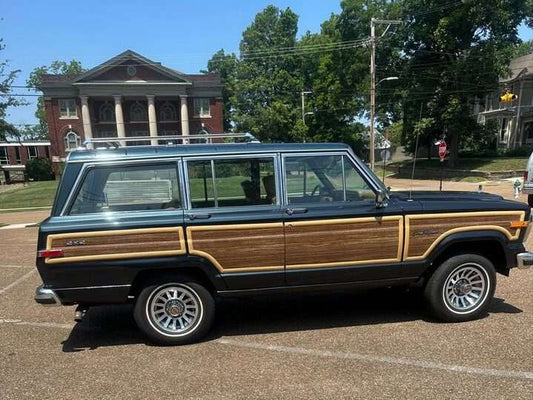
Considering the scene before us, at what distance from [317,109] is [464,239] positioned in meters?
47.7

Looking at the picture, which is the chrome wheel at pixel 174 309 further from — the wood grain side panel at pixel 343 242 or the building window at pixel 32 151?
the building window at pixel 32 151

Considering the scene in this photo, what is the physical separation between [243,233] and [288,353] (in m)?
1.21

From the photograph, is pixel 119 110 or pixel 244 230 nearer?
pixel 244 230

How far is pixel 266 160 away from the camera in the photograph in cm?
441

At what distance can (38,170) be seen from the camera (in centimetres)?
4712

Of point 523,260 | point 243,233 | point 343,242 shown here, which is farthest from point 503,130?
point 243,233

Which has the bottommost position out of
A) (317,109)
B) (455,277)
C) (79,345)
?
(79,345)

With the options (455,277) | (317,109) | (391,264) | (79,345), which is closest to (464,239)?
(455,277)

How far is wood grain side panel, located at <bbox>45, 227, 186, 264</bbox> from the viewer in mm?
3965

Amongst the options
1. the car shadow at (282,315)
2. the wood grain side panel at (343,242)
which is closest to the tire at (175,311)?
the car shadow at (282,315)

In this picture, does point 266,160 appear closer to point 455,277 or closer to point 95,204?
point 95,204

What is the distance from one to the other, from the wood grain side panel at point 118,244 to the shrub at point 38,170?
49.1 meters

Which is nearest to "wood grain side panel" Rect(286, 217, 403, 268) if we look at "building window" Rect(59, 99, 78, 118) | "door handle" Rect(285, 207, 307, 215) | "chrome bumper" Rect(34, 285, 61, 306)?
"door handle" Rect(285, 207, 307, 215)

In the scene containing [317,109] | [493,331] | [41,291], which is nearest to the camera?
[41,291]
